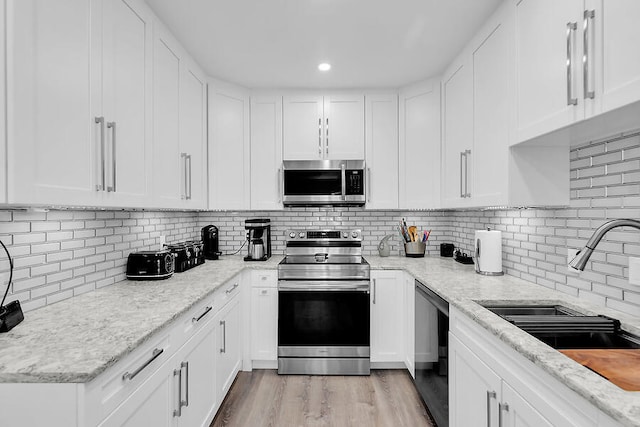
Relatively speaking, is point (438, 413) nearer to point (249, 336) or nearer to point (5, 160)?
point (249, 336)

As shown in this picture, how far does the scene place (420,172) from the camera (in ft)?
10.5

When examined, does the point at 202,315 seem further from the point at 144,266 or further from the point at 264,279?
the point at 264,279

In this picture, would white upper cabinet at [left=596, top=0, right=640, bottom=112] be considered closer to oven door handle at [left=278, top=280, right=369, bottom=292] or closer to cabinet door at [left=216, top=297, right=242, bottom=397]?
oven door handle at [left=278, top=280, right=369, bottom=292]

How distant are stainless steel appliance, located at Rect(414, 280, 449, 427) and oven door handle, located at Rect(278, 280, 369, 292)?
49cm

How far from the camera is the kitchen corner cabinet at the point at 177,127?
2.09 m

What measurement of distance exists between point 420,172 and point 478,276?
1.16m

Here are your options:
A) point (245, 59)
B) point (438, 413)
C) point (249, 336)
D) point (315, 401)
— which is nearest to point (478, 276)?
point (438, 413)

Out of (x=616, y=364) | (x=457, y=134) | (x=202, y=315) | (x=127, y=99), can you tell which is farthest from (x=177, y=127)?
(x=616, y=364)

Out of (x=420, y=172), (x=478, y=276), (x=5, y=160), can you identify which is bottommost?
(x=478, y=276)

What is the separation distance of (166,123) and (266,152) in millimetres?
1156

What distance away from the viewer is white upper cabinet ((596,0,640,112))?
107 centimetres

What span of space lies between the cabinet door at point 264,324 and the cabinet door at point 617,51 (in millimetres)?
2447

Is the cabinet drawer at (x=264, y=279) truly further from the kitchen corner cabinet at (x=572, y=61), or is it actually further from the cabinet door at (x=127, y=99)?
the kitchen corner cabinet at (x=572, y=61)

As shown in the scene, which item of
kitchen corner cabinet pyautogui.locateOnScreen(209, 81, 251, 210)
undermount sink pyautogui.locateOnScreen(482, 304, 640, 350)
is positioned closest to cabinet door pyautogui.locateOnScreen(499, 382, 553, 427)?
undermount sink pyautogui.locateOnScreen(482, 304, 640, 350)
